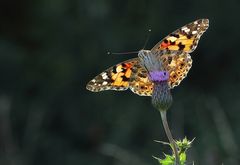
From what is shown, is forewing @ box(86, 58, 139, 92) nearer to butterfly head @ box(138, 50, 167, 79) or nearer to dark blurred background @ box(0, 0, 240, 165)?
butterfly head @ box(138, 50, 167, 79)

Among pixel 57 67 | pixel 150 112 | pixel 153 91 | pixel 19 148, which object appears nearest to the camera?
pixel 153 91

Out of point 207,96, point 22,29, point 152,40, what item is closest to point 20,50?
point 22,29

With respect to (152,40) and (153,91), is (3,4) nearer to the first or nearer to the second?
(152,40)

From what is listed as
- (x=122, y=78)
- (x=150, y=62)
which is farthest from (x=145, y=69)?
(x=122, y=78)

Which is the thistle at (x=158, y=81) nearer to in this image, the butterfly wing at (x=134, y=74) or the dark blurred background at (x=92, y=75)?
the butterfly wing at (x=134, y=74)

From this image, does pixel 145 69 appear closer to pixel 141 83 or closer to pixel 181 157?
pixel 141 83

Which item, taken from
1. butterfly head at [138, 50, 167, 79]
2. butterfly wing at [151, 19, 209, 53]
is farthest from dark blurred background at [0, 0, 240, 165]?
butterfly head at [138, 50, 167, 79]

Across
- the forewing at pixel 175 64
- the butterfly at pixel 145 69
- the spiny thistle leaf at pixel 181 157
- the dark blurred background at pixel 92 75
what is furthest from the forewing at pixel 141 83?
the dark blurred background at pixel 92 75
